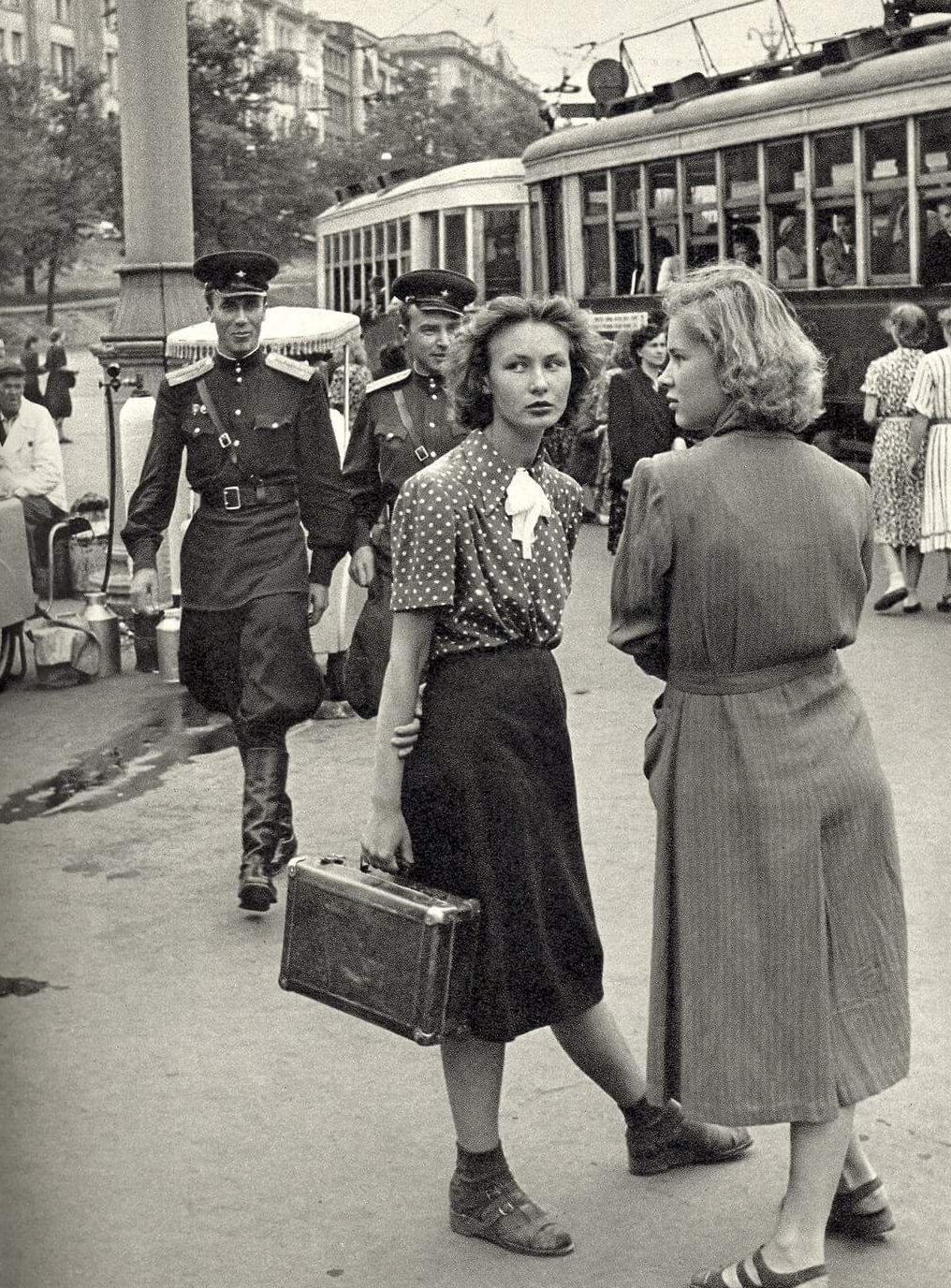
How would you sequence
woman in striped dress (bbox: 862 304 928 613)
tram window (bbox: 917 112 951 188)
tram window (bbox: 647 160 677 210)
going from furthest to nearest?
tram window (bbox: 647 160 677 210)
tram window (bbox: 917 112 951 188)
woman in striped dress (bbox: 862 304 928 613)

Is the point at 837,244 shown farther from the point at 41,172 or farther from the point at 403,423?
the point at 41,172

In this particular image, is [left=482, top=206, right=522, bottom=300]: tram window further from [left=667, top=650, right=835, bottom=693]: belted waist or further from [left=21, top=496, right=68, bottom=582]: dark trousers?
[left=667, top=650, right=835, bottom=693]: belted waist

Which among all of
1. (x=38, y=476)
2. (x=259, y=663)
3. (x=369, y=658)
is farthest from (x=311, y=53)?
(x=259, y=663)

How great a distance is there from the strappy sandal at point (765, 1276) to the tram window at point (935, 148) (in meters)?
12.3

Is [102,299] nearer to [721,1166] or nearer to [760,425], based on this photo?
[760,425]

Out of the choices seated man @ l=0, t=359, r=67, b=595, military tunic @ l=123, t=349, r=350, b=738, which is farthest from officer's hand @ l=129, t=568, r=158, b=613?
seated man @ l=0, t=359, r=67, b=595

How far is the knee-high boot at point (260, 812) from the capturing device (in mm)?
5496

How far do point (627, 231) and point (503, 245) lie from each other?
432 centimetres

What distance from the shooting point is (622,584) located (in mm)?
3248

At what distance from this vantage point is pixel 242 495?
5.66 metres

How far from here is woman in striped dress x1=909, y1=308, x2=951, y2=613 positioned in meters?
10.5

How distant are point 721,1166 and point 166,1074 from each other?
126 centimetres

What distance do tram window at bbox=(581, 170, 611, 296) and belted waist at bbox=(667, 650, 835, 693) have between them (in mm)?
16335

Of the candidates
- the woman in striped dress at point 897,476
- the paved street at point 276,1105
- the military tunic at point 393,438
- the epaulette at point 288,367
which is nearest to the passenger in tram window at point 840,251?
the woman in striped dress at point 897,476
